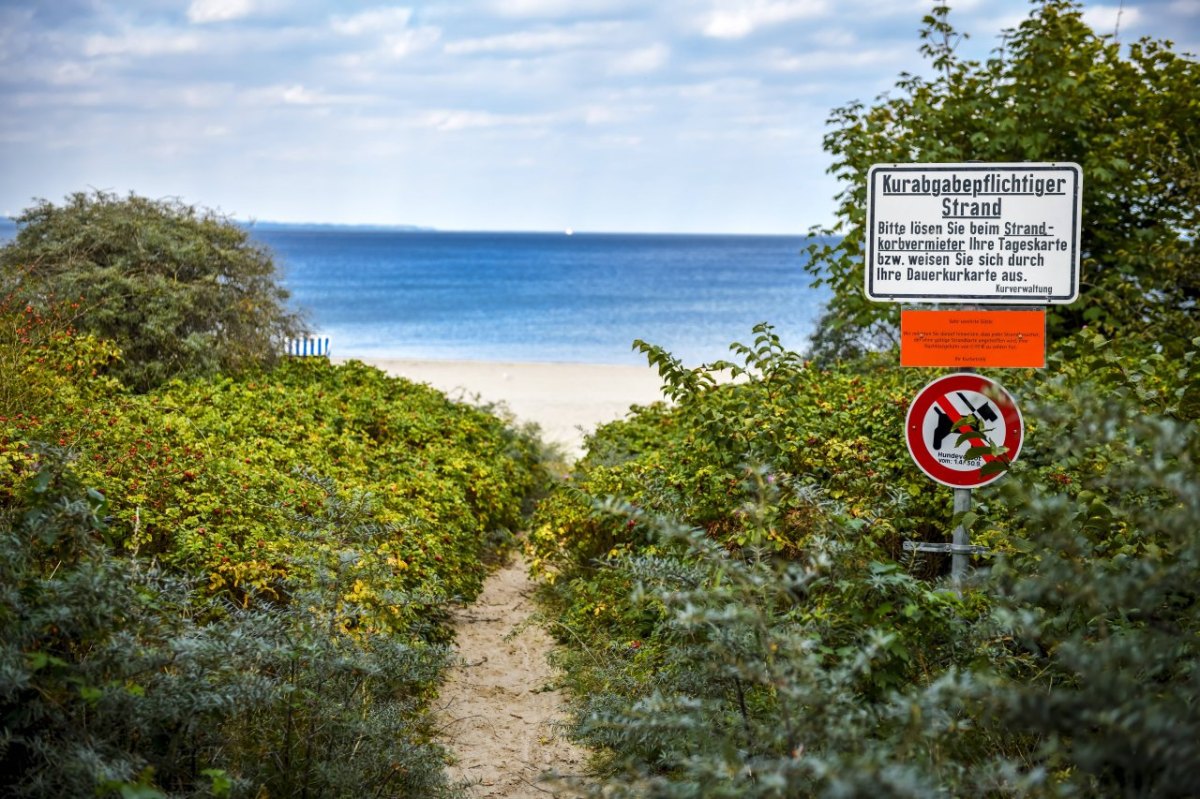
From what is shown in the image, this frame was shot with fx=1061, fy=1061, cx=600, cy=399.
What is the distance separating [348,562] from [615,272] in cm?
9517

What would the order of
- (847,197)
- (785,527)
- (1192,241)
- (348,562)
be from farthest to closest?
(847,197)
(1192,241)
(785,527)
(348,562)

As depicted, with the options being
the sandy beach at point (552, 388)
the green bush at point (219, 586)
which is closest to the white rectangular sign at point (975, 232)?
the green bush at point (219, 586)

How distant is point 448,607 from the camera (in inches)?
287

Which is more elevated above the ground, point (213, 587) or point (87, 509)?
point (87, 509)

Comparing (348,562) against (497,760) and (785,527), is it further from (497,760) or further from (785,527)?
(785,527)

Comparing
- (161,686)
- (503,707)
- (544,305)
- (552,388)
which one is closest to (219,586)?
(503,707)

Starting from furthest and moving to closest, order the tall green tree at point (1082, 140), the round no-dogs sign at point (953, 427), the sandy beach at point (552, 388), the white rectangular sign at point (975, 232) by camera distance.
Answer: the sandy beach at point (552, 388) < the tall green tree at point (1082, 140) < the white rectangular sign at point (975, 232) < the round no-dogs sign at point (953, 427)

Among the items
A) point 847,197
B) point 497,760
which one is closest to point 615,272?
point 847,197

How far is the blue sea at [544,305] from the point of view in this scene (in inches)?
1634

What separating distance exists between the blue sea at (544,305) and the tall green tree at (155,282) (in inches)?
30.6

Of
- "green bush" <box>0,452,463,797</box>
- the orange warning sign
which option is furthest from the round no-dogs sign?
"green bush" <box>0,452,463,797</box>

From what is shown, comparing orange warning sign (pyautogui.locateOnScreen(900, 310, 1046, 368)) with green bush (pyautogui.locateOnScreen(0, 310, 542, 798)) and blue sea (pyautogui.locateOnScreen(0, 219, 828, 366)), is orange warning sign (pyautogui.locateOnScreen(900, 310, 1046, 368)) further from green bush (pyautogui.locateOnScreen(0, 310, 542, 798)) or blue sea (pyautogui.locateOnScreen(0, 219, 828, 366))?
blue sea (pyautogui.locateOnScreen(0, 219, 828, 366))

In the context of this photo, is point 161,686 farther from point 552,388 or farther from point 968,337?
point 552,388

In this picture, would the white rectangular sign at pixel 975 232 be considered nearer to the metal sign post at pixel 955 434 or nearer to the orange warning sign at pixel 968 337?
the orange warning sign at pixel 968 337
